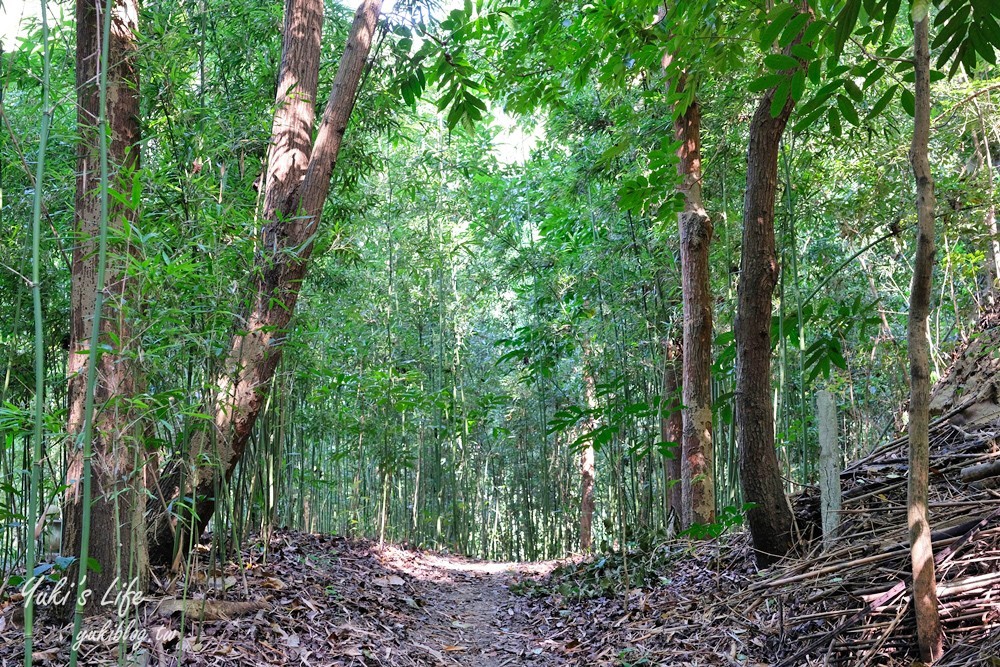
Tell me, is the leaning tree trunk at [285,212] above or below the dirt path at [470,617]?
above

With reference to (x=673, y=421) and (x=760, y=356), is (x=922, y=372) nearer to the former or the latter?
(x=760, y=356)

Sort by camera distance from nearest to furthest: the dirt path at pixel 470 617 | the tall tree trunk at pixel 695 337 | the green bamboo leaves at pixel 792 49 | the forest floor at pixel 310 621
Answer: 1. the green bamboo leaves at pixel 792 49
2. the forest floor at pixel 310 621
3. the dirt path at pixel 470 617
4. the tall tree trunk at pixel 695 337

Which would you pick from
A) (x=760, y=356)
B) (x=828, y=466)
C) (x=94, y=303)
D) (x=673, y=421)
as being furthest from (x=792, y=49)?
(x=673, y=421)

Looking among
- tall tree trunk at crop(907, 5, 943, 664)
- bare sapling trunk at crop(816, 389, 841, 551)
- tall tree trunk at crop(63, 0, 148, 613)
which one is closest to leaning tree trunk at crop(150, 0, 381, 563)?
tall tree trunk at crop(63, 0, 148, 613)

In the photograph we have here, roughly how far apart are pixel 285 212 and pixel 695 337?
2.54 m

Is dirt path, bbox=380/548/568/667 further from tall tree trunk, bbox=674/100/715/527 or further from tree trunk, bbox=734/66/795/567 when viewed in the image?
tall tree trunk, bbox=674/100/715/527

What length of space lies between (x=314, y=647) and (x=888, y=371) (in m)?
7.64

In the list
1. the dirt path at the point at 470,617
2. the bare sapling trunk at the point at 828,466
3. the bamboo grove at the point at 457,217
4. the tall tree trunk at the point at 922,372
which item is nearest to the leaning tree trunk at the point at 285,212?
A: the bamboo grove at the point at 457,217

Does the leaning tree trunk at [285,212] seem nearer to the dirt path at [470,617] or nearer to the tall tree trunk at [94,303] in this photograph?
the tall tree trunk at [94,303]

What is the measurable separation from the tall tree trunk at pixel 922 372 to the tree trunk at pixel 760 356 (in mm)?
949

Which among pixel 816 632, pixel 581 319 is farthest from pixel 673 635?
pixel 581 319

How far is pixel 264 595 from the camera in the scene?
3.24 m

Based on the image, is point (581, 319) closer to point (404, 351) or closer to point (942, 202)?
point (942, 202)

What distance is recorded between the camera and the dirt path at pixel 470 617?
11.2 ft
